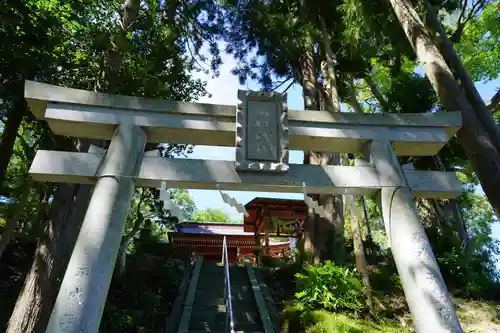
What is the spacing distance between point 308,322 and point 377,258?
371 cm

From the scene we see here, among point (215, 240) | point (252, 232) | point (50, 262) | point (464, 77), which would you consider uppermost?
point (252, 232)

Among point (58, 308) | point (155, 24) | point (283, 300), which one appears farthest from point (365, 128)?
point (155, 24)

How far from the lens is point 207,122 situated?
429cm

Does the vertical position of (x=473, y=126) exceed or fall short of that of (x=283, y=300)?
it exceeds it

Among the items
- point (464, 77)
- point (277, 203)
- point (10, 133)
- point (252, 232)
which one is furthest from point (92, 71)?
point (252, 232)

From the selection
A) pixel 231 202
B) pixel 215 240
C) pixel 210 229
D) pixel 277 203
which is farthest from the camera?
pixel 210 229

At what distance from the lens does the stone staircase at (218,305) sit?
595 centimetres

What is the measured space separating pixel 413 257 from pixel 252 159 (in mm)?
1925

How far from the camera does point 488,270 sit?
24.3 ft

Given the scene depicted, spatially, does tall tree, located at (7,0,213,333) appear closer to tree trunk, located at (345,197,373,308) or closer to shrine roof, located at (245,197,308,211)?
tree trunk, located at (345,197,373,308)

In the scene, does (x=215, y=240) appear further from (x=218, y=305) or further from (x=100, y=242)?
(x=100, y=242)

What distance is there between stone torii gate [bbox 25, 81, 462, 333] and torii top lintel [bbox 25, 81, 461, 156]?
0.01 metres

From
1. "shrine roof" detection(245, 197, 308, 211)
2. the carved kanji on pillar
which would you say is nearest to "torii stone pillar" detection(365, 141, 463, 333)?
the carved kanji on pillar

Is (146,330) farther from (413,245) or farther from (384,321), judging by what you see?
(413,245)
